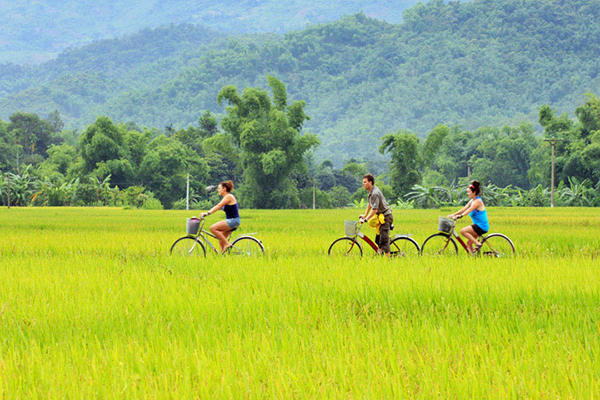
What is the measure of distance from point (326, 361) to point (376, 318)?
5.32ft

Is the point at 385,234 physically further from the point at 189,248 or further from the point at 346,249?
the point at 189,248

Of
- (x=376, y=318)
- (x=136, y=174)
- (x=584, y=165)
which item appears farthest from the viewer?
(x=136, y=174)

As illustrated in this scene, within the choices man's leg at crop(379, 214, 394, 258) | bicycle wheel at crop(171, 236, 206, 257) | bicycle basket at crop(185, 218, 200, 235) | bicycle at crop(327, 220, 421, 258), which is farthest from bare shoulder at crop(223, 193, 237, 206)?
man's leg at crop(379, 214, 394, 258)

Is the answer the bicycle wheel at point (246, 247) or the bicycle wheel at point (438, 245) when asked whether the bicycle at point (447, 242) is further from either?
the bicycle wheel at point (246, 247)

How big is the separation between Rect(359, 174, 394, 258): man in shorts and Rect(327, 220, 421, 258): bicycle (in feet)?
0.55

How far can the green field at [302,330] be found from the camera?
3752 millimetres

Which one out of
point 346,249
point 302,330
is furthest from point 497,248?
point 302,330

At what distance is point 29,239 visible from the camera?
1580 centimetres

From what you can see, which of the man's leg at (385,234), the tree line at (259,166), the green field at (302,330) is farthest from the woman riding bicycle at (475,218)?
the tree line at (259,166)

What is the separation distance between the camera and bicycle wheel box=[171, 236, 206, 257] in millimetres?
10695

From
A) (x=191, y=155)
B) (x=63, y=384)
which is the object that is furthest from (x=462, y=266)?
(x=191, y=155)

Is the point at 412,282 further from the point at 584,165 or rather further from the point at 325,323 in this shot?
the point at 584,165

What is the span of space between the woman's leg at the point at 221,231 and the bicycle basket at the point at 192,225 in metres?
0.28

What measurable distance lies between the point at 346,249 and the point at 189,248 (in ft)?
9.51
